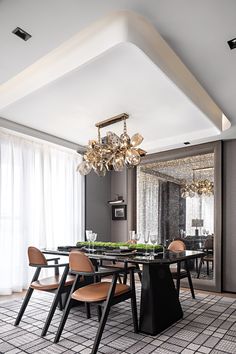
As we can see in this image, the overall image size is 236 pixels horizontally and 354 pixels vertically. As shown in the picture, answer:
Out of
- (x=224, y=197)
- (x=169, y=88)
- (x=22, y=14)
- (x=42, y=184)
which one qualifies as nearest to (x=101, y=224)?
(x=42, y=184)

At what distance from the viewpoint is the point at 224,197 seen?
4773 millimetres

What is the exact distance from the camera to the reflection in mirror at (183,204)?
4.86 m

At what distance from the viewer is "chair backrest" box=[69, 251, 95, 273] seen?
2514 millimetres

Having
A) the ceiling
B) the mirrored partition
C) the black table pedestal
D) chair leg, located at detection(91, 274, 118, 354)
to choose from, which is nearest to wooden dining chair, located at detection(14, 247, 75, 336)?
chair leg, located at detection(91, 274, 118, 354)

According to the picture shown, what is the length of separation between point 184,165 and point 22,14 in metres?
3.88

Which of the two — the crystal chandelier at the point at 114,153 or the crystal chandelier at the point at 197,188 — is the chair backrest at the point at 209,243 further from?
the crystal chandelier at the point at 114,153

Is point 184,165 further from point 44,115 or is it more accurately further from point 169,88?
point 44,115

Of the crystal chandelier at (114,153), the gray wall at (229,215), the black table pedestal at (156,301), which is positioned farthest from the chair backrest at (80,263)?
the gray wall at (229,215)

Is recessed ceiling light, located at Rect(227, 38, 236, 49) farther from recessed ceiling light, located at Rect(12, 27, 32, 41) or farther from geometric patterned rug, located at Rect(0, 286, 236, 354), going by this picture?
geometric patterned rug, located at Rect(0, 286, 236, 354)

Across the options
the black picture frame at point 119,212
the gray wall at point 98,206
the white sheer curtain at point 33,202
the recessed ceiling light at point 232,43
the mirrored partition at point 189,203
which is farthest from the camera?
the black picture frame at point 119,212

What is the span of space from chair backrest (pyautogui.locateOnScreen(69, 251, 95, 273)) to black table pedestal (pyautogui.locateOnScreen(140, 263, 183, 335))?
1.88 ft

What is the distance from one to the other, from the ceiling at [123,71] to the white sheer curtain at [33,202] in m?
0.60

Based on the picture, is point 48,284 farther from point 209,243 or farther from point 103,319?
point 209,243

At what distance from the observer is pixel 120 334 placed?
2.74 m
